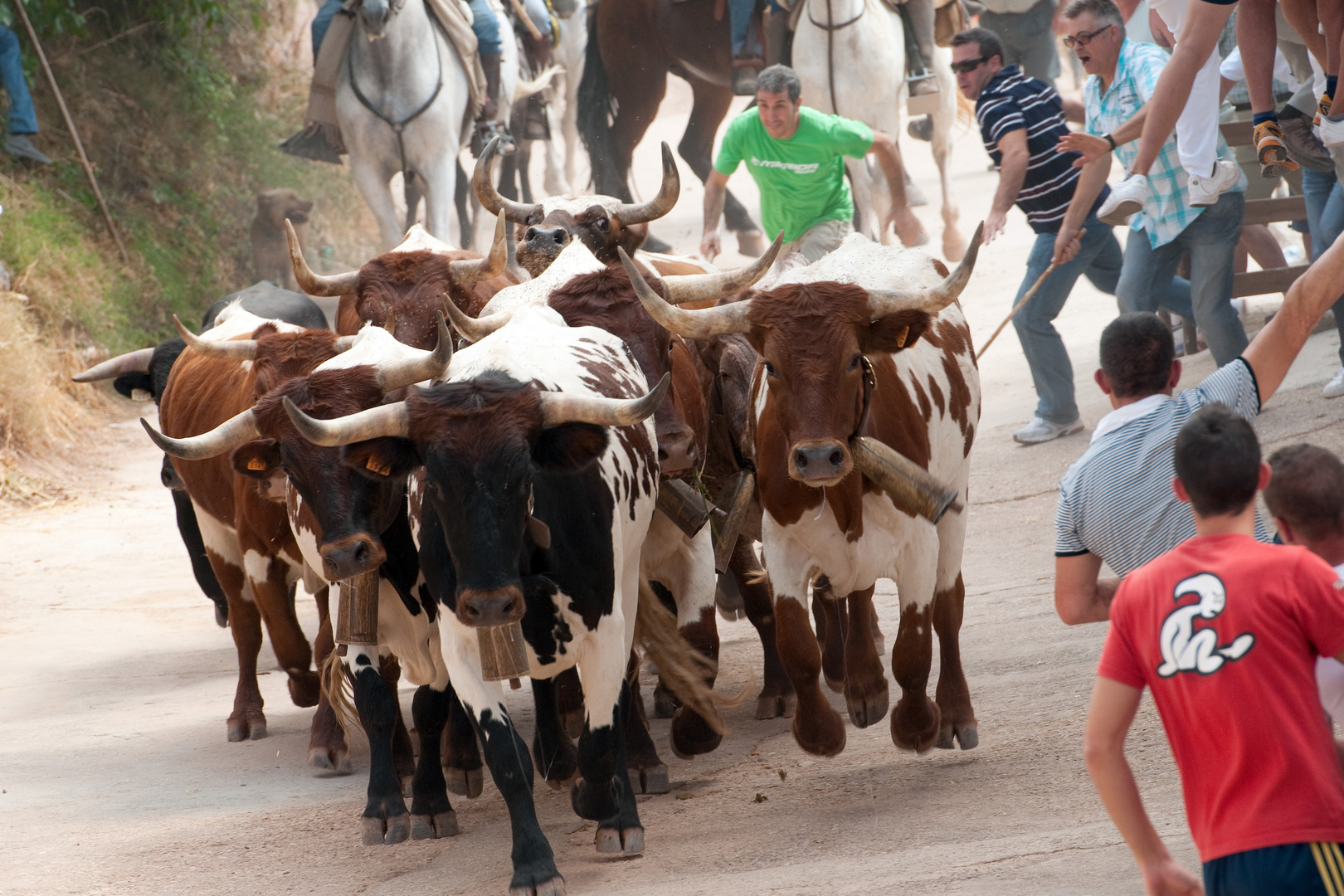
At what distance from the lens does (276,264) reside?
1655cm

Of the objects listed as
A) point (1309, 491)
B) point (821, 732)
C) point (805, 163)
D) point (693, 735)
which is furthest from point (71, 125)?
point (1309, 491)

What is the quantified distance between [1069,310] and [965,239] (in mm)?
2307

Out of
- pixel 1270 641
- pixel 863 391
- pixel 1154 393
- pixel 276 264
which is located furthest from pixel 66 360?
pixel 1270 641

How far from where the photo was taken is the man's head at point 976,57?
905 centimetres

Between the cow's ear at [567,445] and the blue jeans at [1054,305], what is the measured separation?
5237 millimetres

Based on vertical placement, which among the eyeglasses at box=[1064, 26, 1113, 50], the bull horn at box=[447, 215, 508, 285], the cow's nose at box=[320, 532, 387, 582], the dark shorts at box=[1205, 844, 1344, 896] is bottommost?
the cow's nose at box=[320, 532, 387, 582]

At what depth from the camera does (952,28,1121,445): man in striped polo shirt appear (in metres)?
8.93

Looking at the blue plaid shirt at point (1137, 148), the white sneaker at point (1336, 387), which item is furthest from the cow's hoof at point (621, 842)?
the white sneaker at point (1336, 387)

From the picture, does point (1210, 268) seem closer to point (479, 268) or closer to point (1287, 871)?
point (479, 268)

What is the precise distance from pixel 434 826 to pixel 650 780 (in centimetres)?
78

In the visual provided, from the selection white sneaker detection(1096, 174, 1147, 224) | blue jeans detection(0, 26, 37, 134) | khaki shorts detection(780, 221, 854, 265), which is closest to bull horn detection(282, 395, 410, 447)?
white sneaker detection(1096, 174, 1147, 224)

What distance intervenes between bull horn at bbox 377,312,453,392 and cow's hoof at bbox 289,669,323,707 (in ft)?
6.01

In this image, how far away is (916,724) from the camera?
5098 millimetres

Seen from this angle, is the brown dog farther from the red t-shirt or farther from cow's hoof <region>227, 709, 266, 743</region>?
the red t-shirt
